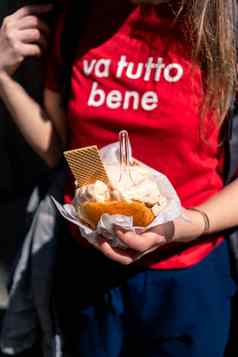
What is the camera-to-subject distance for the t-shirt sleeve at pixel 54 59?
1.74 meters

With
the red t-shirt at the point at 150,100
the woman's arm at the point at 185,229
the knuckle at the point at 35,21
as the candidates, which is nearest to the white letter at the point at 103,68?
the red t-shirt at the point at 150,100

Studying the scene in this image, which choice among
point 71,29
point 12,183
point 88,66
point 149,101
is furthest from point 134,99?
point 12,183

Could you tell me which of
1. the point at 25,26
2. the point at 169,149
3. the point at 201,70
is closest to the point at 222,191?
the point at 169,149

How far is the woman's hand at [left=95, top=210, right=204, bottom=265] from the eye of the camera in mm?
1481

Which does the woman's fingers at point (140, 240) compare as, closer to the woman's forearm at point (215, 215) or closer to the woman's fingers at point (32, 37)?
the woman's forearm at point (215, 215)

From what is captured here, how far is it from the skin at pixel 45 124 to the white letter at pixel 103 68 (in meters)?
0.17

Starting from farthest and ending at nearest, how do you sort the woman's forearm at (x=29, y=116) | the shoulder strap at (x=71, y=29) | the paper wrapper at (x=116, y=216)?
the woman's forearm at (x=29, y=116) < the shoulder strap at (x=71, y=29) < the paper wrapper at (x=116, y=216)

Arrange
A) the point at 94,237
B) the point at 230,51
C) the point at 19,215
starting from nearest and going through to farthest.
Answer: the point at 94,237, the point at 230,51, the point at 19,215

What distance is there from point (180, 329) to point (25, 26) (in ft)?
2.53

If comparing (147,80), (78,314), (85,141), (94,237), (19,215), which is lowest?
(19,215)

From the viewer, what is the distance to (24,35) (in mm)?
1762

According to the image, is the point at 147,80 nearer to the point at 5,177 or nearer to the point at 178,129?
the point at 178,129

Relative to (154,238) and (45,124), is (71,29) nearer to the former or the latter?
(45,124)

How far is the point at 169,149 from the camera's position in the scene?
1612 millimetres
